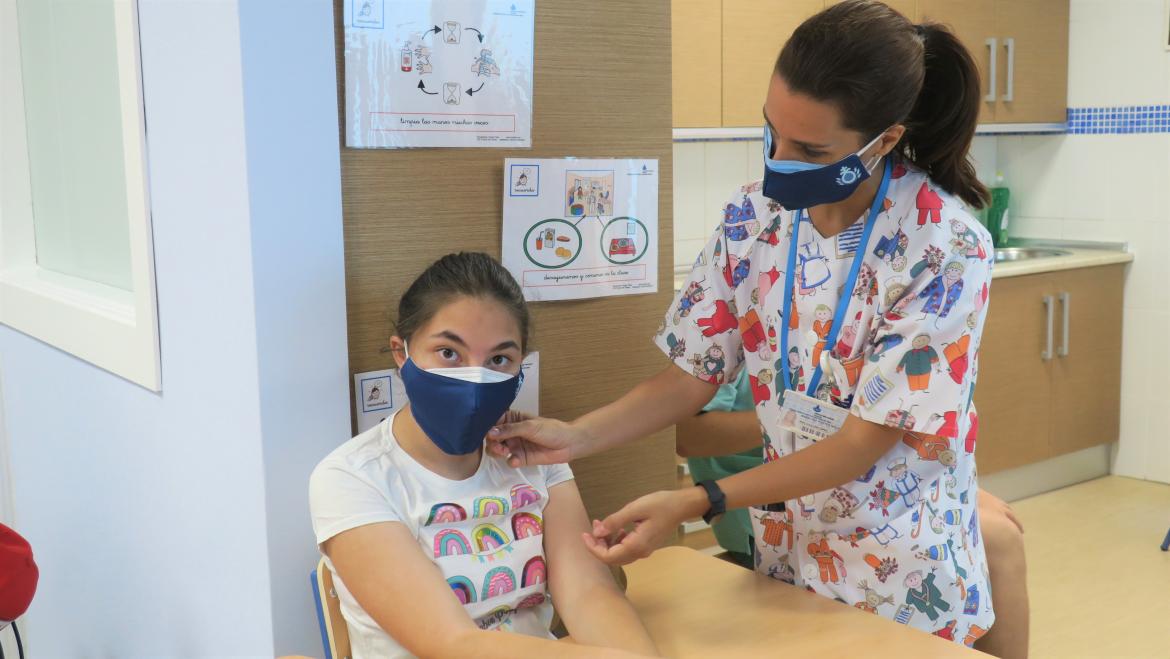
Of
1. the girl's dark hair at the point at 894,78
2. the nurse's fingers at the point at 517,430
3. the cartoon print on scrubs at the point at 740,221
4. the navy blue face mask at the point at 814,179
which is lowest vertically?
the nurse's fingers at the point at 517,430

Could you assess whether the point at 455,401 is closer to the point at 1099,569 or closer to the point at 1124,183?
the point at 1099,569

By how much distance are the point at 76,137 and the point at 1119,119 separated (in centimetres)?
394

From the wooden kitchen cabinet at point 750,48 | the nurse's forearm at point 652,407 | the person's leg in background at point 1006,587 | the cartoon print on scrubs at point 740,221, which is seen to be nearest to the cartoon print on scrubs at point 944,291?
the cartoon print on scrubs at point 740,221

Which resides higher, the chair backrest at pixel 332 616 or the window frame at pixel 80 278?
the window frame at pixel 80 278

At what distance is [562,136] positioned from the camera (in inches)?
73.1

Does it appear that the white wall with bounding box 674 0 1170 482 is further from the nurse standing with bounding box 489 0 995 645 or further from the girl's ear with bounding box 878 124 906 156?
the girl's ear with bounding box 878 124 906 156

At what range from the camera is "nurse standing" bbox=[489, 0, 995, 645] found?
153 centimetres

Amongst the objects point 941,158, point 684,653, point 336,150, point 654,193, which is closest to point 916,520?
point 684,653

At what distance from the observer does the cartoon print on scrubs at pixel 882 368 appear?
1.54 m

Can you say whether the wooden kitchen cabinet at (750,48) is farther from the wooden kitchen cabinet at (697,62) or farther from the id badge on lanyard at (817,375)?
the id badge on lanyard at (817,375)

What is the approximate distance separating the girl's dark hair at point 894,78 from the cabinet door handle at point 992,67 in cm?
301

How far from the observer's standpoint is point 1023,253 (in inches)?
185

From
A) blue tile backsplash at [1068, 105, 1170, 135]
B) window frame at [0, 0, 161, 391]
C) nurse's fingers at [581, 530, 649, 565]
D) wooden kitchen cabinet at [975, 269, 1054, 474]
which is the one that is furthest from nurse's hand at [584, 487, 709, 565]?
blue tile backsplash at [1068, 105, 1170, 135]

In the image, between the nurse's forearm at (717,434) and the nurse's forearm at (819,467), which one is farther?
the nurse's forearm at (717,434)
